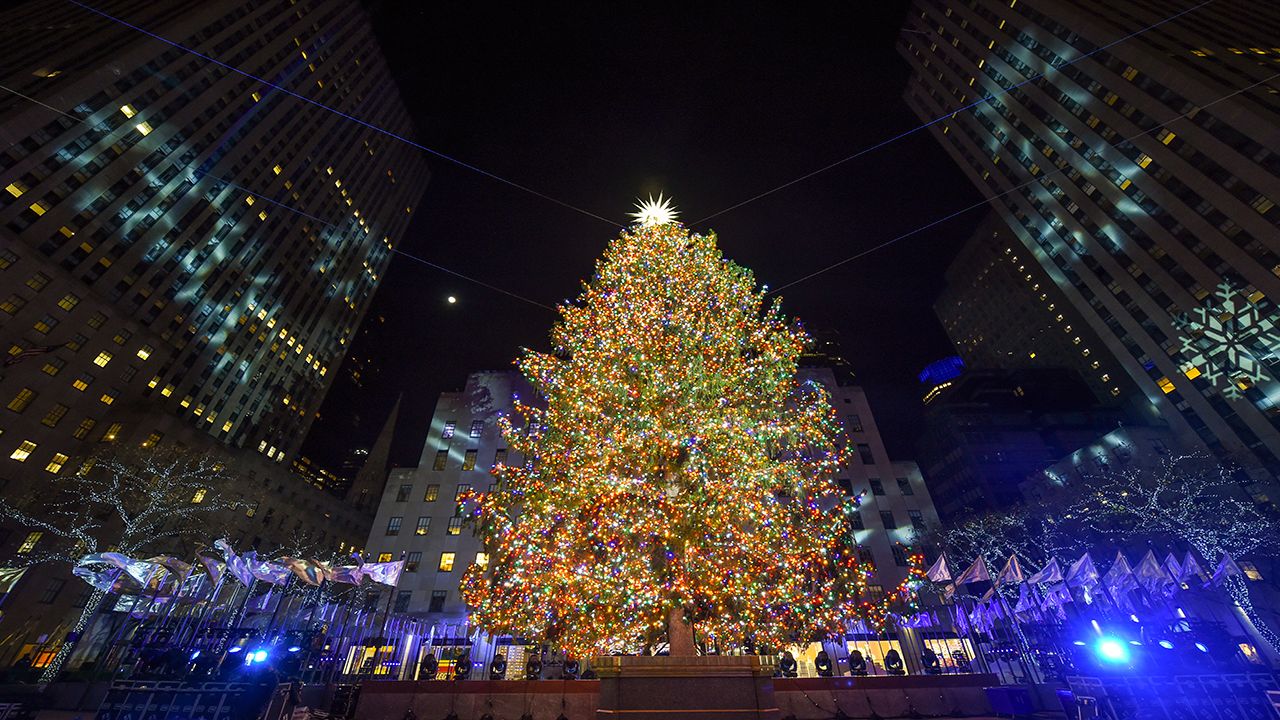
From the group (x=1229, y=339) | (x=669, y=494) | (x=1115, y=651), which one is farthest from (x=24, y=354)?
(x=1229, y=339)

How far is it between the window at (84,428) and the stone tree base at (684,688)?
54638mm

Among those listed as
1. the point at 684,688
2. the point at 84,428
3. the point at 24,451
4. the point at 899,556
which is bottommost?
the point at 684,688

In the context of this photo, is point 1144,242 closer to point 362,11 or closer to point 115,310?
point 115,310

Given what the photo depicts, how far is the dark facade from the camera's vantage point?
65.6 m

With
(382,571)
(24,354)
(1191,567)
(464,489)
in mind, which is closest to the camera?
(382,571)

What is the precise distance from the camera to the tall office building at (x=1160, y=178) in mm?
33750

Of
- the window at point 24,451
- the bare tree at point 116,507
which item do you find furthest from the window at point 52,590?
the window at point 24,451

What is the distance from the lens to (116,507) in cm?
3288

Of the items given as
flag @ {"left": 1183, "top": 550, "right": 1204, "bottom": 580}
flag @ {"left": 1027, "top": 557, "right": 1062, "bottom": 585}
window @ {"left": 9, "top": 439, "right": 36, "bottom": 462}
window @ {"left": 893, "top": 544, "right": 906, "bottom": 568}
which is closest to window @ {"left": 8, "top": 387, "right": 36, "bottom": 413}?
window @ {"left": 9, "top": 439, "right": 36, "bottom": 462}

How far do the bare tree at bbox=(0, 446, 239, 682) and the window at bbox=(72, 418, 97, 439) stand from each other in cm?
263

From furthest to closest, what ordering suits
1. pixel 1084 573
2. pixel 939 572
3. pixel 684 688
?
1. pixel 939 572
2. pixel 1084 573
3. pixel 684 688

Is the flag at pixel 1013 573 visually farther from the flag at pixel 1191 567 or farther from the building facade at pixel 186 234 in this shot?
the building facade at pixel 186 234

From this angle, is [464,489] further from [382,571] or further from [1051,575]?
[1051,575]

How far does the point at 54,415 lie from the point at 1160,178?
8947cm
